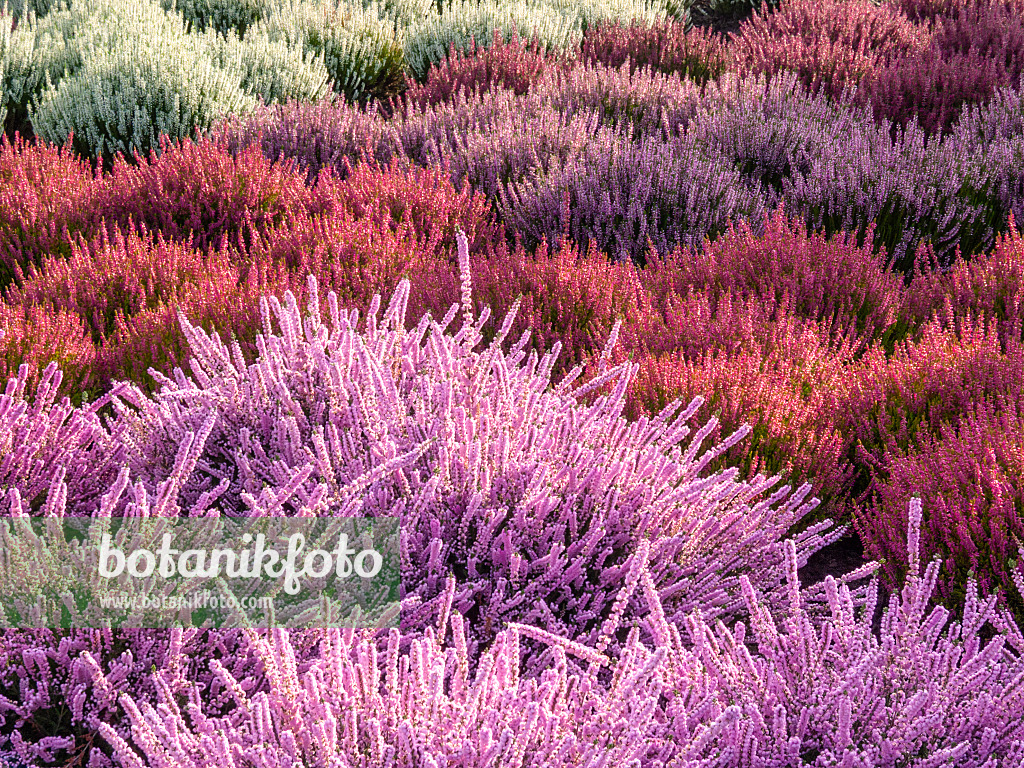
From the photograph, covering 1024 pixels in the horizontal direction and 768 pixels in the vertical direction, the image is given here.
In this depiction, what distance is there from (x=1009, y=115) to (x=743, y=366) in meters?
3.76

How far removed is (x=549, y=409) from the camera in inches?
91.7

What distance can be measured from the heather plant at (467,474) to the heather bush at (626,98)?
12.4 feet

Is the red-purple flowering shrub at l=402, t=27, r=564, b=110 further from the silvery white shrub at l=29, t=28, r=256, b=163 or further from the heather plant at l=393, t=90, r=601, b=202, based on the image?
the silvery white shrub at l=29, t=28, r=256, b=163

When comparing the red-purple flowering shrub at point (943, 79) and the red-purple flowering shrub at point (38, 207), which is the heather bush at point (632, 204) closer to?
the red-purple flowering shrub at point (943, 79)

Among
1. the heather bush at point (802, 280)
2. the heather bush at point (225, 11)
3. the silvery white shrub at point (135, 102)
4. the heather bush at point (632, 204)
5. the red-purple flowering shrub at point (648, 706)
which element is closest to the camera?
the red-purple flowering shrub at point (648, 706)

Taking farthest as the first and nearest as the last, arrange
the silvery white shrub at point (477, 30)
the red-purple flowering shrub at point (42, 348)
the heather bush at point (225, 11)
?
the heather bush at point (225, 11) → the silvery white shrub at point (477, 30) → the red-purple flowering shrub at point (42, 348)

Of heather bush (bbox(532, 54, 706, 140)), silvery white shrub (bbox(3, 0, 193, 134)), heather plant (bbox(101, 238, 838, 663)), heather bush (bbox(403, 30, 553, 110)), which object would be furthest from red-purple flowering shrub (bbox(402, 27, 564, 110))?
heather plant (bbox(101, 238, 838, 663))

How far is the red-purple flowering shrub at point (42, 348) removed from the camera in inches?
110

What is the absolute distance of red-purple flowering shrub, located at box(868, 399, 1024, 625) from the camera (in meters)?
2.10

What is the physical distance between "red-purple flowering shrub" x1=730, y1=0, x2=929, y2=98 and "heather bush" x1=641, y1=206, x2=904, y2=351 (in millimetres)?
3086

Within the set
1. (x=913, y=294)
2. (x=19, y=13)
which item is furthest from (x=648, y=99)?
(x=19, y=13)

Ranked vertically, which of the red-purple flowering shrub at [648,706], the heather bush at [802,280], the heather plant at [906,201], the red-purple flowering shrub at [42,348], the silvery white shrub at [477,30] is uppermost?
the silvery white shrub at [477,30]

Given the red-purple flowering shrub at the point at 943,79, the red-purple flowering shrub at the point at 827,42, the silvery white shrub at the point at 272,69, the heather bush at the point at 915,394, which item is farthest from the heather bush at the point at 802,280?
the silvery white shrub at the point at 272,69

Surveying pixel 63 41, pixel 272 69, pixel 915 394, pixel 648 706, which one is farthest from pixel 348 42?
pixel 648 706
